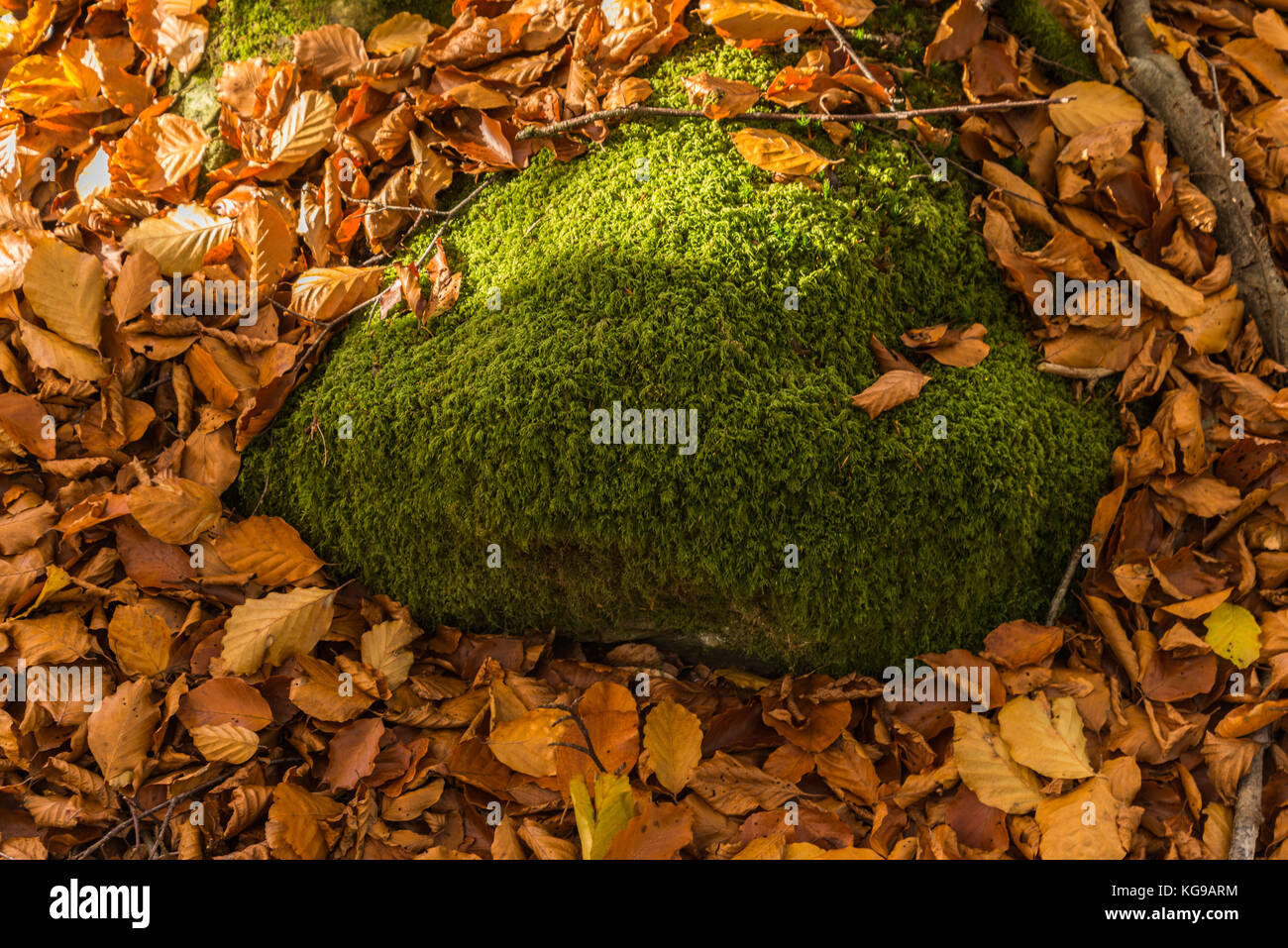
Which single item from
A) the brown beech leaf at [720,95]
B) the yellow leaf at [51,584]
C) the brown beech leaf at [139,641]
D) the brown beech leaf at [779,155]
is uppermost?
the brown beech leaf at [720,95]

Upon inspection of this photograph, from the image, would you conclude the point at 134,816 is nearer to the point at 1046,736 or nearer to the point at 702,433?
the point at 702,433

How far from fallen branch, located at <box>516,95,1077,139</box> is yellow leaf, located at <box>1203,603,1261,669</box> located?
56.8 inches

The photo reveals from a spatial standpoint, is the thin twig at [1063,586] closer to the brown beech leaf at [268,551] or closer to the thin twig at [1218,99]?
the thin twig at [1218,99]

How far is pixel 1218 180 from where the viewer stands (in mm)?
2545

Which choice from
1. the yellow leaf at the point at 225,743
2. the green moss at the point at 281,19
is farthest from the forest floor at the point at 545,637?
the green moss at the point at 281,19

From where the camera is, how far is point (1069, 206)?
2508 millimetres

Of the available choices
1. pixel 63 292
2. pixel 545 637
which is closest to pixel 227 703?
pixel 545 637

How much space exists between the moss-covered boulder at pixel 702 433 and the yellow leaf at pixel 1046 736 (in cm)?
24

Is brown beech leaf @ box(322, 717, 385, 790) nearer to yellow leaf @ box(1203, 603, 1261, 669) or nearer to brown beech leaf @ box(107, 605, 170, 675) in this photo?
brown beech leaf @ box(107, 605, 170, 675)

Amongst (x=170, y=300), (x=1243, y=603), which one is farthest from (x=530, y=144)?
(x=1243, y=603)

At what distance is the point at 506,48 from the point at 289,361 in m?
1.14

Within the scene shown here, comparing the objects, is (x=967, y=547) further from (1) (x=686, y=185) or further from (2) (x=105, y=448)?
(2) (x=105, y=448)

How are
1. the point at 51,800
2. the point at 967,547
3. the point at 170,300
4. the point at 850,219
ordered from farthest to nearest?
the point at 170,300, the point at 850,219, the point at 967,547, the point at 51,800

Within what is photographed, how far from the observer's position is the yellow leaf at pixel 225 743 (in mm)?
1999
